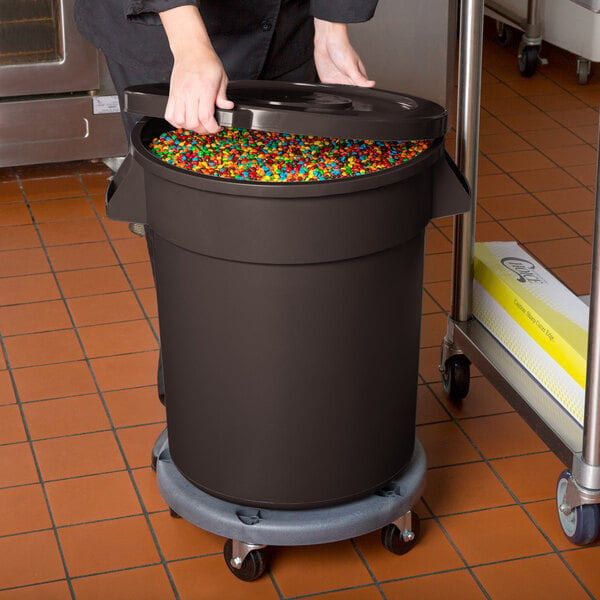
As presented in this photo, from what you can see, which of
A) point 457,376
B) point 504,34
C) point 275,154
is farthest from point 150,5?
point 504,34

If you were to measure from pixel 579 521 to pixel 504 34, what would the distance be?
354 cm

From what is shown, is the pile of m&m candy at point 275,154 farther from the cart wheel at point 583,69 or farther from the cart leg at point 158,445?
the cart wheel at point 583,69

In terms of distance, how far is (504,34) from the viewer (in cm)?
525

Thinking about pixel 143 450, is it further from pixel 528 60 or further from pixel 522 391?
pixel 528 60

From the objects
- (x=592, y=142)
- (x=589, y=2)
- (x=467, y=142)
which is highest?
(x=589, y=2)

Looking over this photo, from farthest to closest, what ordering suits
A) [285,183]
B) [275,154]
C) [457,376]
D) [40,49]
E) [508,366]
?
[40,49]
[457,376]
[508,366]
[275,154]
[285,183]

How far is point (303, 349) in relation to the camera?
187cm

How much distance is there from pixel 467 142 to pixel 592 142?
1.88m

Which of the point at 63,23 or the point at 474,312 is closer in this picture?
the point at 474,312

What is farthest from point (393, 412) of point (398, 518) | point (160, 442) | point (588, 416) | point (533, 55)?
point (533, 55)

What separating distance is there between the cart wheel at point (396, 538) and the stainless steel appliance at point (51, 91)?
6.65ft

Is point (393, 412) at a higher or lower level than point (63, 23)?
lower

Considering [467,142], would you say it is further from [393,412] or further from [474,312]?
[393,412]

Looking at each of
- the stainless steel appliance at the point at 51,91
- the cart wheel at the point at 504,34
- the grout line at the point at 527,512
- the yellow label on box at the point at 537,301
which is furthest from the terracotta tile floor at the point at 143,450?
the cart wheel at the point at 504,34
